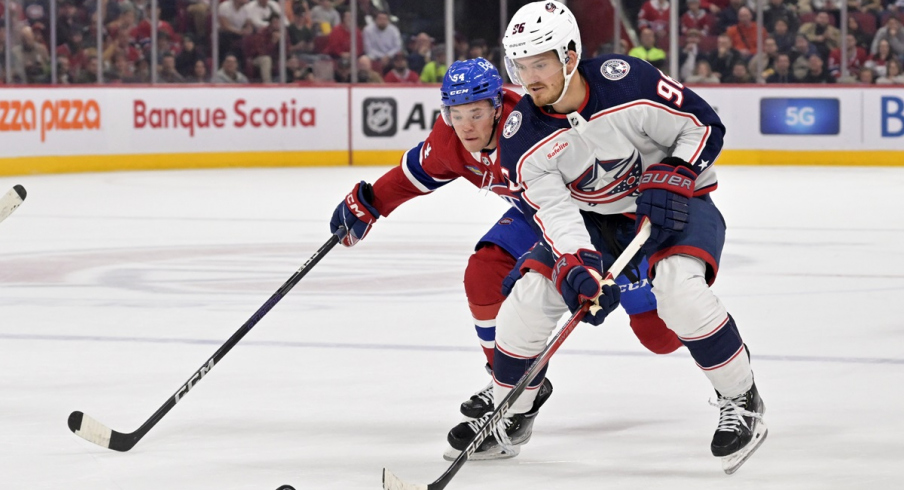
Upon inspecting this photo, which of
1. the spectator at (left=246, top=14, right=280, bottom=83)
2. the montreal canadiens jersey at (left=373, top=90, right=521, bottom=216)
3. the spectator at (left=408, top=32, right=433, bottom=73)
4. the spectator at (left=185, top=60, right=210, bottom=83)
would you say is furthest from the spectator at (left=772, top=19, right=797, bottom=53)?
the montreal canadiens jersey at (left=373, top=90, right=521, bottom=216)

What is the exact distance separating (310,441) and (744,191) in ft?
22.7

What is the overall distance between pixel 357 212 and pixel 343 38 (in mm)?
9538

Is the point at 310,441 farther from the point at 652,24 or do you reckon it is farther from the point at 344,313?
the point at 652,24

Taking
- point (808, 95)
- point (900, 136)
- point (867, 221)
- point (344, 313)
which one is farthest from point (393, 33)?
point (344, 313)

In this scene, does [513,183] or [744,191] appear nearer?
[513,183]

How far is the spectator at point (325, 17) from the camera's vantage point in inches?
504

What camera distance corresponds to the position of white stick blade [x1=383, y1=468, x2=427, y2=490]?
2.53 meters

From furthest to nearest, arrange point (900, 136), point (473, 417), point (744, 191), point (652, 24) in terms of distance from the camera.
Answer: point (652, 24) < point (900, 136) < point (744, 191) < point (473, 417)

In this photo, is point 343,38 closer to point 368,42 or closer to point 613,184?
point 368,42

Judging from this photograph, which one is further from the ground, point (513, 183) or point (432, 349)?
point (513, 183)

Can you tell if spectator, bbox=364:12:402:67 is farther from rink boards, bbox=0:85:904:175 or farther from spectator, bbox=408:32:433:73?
rink boards, bbox=0:85:904:175

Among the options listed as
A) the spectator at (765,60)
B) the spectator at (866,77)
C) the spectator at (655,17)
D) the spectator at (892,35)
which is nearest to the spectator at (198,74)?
the spectator at (655,17)

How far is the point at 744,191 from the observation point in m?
9.53

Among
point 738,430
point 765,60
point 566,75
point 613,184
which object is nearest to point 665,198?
point 613,184
